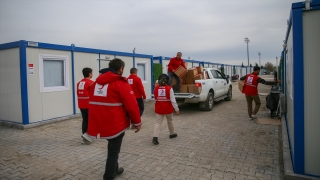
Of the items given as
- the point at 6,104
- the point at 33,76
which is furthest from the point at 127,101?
the point at 6,104

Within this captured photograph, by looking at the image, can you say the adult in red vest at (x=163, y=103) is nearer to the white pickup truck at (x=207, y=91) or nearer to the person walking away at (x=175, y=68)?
the white pickup truck at (x=207, y=91)

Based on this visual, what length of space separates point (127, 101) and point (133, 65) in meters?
9.77

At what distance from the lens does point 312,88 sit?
343 centimetres

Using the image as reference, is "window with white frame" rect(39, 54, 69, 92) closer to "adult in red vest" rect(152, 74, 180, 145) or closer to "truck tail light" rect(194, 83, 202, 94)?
"adult in red vest" rect(152, 74, 180, 145)

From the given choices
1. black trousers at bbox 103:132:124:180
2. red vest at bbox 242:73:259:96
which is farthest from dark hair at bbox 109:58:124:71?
red vest at bbox 242:73:259:96

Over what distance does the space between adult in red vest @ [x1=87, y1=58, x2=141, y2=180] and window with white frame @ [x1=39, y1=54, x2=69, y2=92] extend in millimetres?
5724

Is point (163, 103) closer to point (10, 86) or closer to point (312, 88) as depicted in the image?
point (312, 88)

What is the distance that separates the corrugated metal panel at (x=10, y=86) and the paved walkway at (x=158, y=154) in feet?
2.75

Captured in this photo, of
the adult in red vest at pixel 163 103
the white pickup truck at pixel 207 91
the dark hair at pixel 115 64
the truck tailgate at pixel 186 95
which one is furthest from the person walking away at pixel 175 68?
the dark hair at pixel 115 64

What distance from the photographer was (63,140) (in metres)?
6.32

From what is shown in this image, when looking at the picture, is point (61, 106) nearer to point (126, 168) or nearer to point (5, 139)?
point (5, 139)

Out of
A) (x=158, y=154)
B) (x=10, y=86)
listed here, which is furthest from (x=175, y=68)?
(x=10, y=86)

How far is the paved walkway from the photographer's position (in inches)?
161

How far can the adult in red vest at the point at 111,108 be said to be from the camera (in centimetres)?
336
